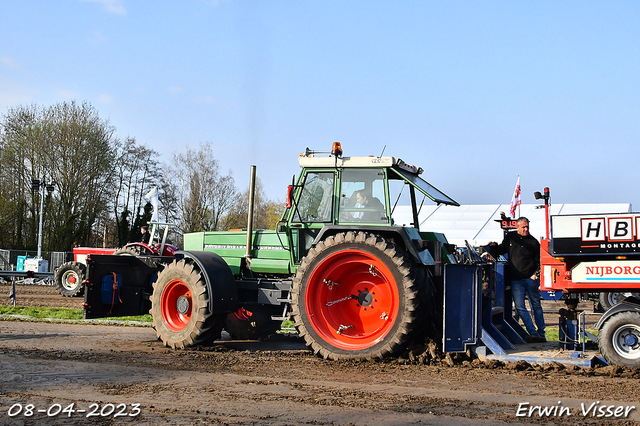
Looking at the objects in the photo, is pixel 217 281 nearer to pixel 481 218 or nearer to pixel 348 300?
pixel 348 300

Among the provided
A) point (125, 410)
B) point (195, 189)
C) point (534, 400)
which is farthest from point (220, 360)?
point (195, 189)

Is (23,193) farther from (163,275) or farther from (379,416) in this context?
(379,416)

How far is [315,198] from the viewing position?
775 cm

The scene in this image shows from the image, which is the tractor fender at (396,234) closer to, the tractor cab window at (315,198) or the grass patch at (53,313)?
the tractor cab window at (315,198)

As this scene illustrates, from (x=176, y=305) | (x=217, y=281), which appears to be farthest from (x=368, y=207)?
(x=176, y=305)

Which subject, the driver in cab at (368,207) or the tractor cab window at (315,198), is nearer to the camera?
the driver in cab at (368,207)

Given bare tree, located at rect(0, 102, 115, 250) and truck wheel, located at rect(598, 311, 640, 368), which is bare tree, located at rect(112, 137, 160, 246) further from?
truck wheel, located at rect(598, 311, 640, 368)

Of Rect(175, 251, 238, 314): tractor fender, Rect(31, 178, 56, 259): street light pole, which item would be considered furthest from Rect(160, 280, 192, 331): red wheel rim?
Rect(31, 178, 56, 259): street light pole

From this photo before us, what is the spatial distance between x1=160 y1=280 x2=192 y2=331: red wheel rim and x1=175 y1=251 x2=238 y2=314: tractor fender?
43cm

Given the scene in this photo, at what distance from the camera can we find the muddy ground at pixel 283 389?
4527 millimetres

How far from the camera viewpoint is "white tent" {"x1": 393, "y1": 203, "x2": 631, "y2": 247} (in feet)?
87.4

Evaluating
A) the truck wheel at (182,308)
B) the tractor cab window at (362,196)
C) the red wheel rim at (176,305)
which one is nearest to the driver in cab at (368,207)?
the tractor cab window at (362,196)

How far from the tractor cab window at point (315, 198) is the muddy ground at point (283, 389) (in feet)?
5.99

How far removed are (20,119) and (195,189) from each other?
1202 centimetres
